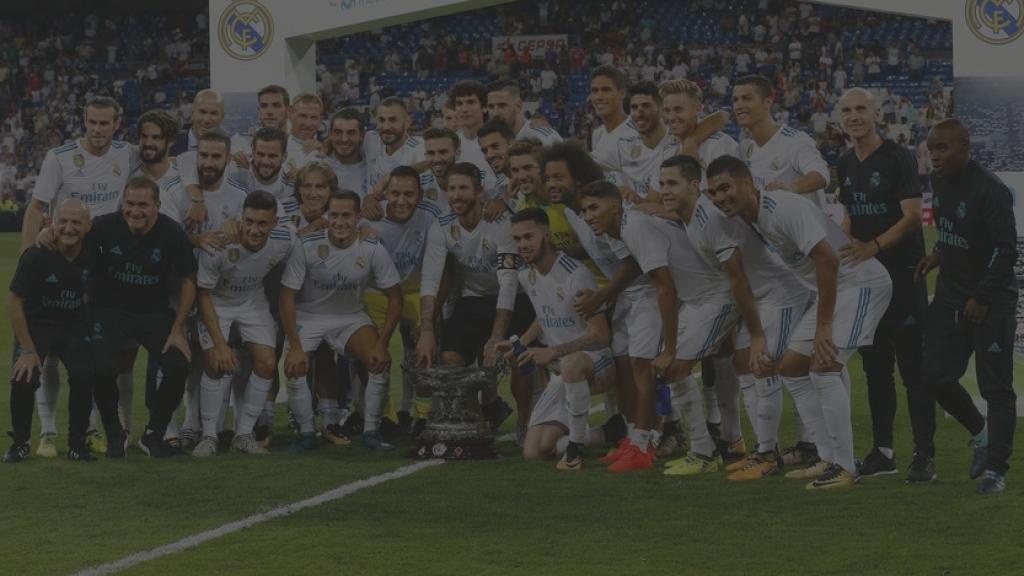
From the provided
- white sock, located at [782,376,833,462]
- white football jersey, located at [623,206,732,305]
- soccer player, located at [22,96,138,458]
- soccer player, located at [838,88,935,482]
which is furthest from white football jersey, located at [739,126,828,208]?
soccer player, located at [22,96,138,458]

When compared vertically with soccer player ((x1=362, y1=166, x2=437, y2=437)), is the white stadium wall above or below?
above

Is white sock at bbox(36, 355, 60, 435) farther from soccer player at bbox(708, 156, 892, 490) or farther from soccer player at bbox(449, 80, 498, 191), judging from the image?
soccer player at bbox(708, 156, 892, 490)

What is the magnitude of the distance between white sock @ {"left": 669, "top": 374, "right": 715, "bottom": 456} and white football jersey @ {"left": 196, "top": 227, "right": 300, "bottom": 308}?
2461 mm

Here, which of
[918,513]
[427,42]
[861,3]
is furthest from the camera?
[427,42]

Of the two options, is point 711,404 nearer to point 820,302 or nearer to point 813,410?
point 813,410

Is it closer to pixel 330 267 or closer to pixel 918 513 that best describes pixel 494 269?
pixel 330 267

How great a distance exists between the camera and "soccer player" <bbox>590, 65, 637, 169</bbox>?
29.0ft

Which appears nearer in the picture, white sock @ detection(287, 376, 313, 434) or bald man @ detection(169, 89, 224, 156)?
white sock @ detection(287, 376, 313, 434)

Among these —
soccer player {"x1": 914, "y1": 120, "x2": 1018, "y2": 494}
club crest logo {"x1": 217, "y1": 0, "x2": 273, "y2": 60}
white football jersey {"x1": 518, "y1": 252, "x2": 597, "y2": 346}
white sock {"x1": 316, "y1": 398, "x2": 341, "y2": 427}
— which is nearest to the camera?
soccer player {"x1": 914, "y1": 120, "x2": 1018, "y2": 494}

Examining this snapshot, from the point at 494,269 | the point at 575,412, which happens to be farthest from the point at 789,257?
the point at 494,269

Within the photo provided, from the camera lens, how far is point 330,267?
887 centimetres

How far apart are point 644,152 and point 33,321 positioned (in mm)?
3559

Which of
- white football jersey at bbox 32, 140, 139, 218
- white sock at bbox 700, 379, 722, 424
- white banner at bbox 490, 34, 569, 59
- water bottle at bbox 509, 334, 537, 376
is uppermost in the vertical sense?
white banner at bbox 490, 34, 569, 59

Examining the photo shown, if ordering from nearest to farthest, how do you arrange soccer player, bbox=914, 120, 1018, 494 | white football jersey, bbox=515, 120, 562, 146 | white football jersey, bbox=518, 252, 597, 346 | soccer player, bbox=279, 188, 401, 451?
soccer player, bbox=914, 120, 1018, 494 < white football jersey, bbox=518, 252, 597, 346 < soccer player, bbox=279, 188, 401, 451 < white football jersey, bbox=515, 120, 562, 146
